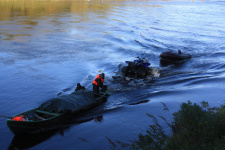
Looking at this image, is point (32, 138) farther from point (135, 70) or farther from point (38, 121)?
point (135, 70)

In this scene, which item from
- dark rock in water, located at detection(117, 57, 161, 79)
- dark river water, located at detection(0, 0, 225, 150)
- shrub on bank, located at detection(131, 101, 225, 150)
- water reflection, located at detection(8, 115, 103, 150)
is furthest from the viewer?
dark rock in water, located at detection(117, 57, 161, 79)

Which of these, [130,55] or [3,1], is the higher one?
[3,1]

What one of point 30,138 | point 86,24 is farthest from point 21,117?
point 86,24

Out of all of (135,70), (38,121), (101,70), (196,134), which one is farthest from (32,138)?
(101,70)

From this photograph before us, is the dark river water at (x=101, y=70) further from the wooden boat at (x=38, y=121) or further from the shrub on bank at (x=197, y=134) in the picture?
the shrub on bank at (x=197, y=134)

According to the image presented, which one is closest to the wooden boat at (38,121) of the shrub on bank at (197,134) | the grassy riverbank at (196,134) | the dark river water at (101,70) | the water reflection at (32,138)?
the water reflection at (32,138)

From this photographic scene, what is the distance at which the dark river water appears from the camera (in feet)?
48.8

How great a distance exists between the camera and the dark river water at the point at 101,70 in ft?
48.8

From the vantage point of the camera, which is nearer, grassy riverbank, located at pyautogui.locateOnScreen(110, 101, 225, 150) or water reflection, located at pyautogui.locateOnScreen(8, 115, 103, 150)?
grassy riverbank, located at pyautogui.locateOnScreen(110, 101, 225, 150)

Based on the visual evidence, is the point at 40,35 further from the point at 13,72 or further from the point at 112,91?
the point at 112,91

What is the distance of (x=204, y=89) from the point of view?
21406 millimetres

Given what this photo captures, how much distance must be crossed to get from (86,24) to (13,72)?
27.0 m

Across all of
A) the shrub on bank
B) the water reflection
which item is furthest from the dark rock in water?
the shrub on bank

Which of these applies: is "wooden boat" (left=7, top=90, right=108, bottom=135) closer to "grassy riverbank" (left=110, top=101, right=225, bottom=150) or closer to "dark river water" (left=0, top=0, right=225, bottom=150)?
"dark river water" (left=0, top=0, right=225, bottom=150)
